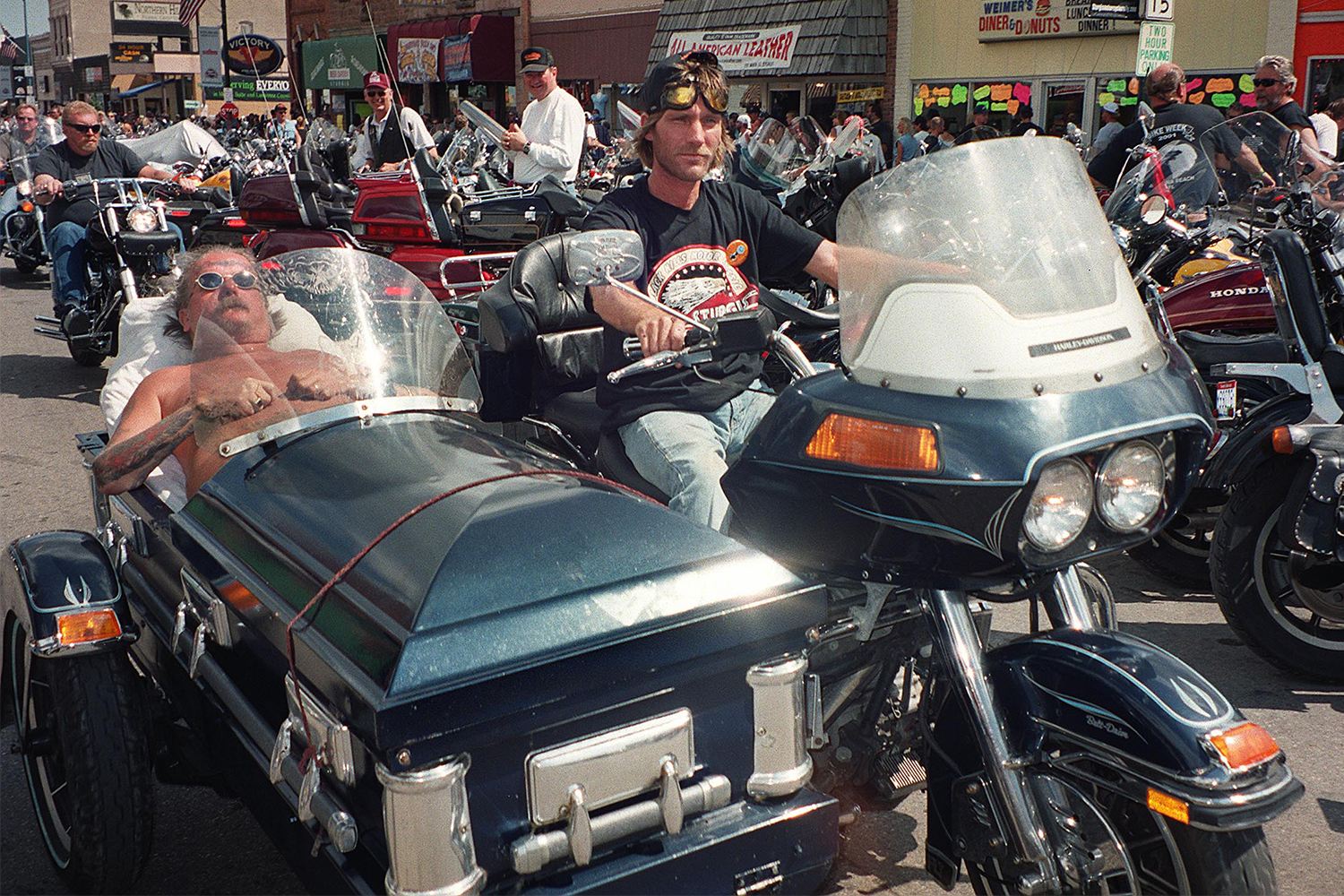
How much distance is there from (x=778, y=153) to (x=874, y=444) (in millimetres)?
5776

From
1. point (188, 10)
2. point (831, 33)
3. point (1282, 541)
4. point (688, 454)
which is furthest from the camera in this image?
point (188, 10)

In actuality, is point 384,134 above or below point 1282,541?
above

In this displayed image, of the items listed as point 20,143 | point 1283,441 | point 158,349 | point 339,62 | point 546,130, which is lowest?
point 1283,441

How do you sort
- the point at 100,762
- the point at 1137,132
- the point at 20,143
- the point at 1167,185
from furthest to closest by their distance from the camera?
the point at 20,143 → the point at 1137,132 → the point at 1167,185 → the point at 100,762

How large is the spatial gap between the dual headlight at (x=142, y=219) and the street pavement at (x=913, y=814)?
2.54 metres

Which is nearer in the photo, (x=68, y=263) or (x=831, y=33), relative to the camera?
(x=68, y=263)

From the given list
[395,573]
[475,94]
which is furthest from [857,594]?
[475,94]

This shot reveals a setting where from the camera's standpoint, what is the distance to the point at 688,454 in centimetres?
280

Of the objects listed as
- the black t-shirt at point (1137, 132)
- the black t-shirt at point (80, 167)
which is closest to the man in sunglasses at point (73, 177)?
the black t-shirt at point (80, 167)

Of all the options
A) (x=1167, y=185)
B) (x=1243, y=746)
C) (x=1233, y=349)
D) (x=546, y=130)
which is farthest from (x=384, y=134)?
(x=1243, y=746)

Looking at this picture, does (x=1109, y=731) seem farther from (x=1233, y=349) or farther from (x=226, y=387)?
(x=1233, y=349)

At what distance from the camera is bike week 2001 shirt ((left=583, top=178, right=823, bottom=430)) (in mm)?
2973

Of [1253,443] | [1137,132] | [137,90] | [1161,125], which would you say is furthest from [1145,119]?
[137,90]

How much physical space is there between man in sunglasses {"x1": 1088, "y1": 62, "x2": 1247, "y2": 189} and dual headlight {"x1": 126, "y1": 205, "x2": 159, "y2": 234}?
588 cm
